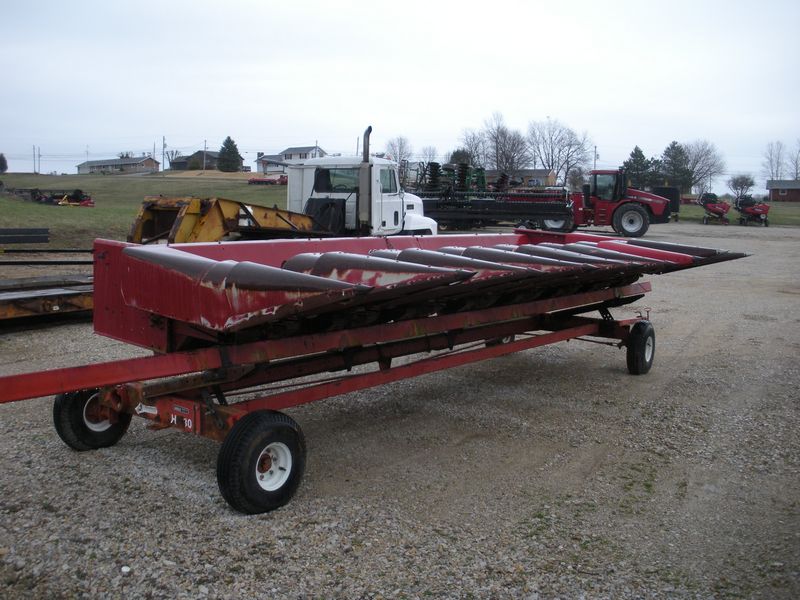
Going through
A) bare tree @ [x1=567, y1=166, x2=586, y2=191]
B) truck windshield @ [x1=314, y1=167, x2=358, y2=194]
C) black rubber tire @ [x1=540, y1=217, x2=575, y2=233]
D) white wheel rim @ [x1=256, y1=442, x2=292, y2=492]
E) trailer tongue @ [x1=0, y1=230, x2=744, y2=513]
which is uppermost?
bare tree @ [x1=567, y1=166, x2=586, y2=191]

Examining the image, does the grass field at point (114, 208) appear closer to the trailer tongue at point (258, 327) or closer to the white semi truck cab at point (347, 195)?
the white semi truck cab at point (347, 195)

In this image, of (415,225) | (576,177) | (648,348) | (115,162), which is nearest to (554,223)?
(415,225)

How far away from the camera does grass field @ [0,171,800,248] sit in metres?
21.4

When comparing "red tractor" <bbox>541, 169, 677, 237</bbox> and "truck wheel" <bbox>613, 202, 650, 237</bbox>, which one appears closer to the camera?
"truck wheel" <bbox>613, 202, 650, 237</bbox>

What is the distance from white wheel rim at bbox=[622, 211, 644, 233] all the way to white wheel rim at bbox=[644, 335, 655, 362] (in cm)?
2153

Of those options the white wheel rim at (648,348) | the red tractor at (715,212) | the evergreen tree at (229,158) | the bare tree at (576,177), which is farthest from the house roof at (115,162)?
the white wheel rim at (648,348)

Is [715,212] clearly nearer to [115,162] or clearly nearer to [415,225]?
[415,225]

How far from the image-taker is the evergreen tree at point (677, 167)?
68375 mm

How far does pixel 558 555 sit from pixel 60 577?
7.54ft

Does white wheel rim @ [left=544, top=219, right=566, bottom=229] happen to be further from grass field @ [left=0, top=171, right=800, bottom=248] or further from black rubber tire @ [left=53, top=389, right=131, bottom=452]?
black rubber tire @ [left=53, top=389, right=131, bottom=452]

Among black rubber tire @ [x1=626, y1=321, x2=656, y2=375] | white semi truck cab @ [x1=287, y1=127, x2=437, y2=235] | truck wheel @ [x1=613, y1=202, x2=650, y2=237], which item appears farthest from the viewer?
truck wheel @ [x1=613, y1=202, x2=650, y2=237]

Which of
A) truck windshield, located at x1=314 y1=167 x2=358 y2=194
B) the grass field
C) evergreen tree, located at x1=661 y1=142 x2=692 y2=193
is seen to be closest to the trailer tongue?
truck windshield, located at x1=314 y1=167 x2=358 y2=194

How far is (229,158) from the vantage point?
72688 mm

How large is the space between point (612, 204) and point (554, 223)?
101 inches
